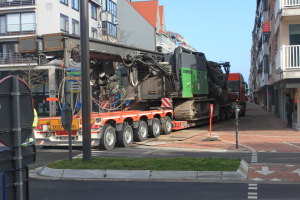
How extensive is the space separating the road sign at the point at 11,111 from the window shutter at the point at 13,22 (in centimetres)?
3412

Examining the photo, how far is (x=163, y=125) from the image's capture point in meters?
16.5

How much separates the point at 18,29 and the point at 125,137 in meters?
27.1

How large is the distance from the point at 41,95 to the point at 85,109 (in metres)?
29.4

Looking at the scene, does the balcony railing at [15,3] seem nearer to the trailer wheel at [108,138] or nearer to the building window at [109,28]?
the building window at [109,28]

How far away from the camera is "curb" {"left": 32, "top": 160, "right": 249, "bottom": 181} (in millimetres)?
7199

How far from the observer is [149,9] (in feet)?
201

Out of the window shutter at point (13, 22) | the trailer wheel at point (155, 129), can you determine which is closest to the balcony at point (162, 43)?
the window shutter at point (13, 22)

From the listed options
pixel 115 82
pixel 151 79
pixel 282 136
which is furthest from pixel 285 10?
pixel 115 82

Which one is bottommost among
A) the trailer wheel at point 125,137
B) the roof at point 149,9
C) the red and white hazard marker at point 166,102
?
the trailer wheel at point 125,137

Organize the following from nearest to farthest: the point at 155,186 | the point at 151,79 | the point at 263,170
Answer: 1. the point at 155,186
2. the point at 263,170
3. the point at 151,79

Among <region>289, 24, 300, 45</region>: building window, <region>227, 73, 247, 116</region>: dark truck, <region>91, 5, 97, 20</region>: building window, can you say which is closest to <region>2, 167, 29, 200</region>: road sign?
<region>289, 24, 300, 45</region>: building window

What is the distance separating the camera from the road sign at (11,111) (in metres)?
3.60

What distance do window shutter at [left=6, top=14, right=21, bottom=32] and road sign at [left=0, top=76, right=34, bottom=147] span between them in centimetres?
3412

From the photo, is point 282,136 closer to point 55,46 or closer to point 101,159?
point 101,159
